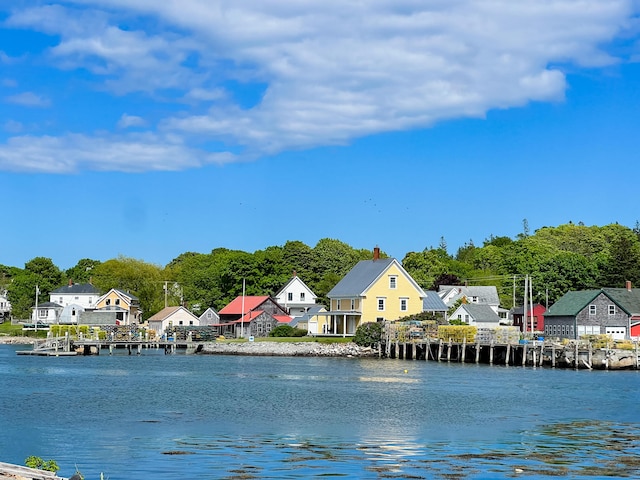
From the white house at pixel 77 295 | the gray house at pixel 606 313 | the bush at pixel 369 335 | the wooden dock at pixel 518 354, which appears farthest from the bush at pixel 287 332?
the white house at pixel 77 295

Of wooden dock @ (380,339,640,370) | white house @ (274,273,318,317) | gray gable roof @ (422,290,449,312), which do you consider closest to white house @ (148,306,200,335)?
white house @ (274,273,318,317)

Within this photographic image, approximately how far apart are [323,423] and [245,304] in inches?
3033

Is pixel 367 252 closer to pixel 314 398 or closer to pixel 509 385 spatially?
pixel 509 385

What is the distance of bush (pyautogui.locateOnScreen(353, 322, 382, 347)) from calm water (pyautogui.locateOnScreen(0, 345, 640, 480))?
68.7ft

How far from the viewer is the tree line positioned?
11581cm

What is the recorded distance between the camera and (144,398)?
4534cm

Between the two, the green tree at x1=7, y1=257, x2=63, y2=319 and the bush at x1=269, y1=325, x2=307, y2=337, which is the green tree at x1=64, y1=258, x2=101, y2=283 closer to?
the green tree at x1=7, y1=257, x2=63, y2=319

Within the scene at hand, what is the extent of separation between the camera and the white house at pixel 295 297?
119m

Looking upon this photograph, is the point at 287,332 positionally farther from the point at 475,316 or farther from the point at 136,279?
the point at 136,279

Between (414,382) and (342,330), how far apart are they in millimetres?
40879

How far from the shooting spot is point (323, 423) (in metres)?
36.1

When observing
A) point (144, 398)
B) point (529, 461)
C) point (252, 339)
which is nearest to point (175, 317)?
point (252, 339)

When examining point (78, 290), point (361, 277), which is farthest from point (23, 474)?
point (78, 290)

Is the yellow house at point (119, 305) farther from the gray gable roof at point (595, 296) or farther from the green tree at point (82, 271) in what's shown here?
the gray gable roof at point (595, 296)
